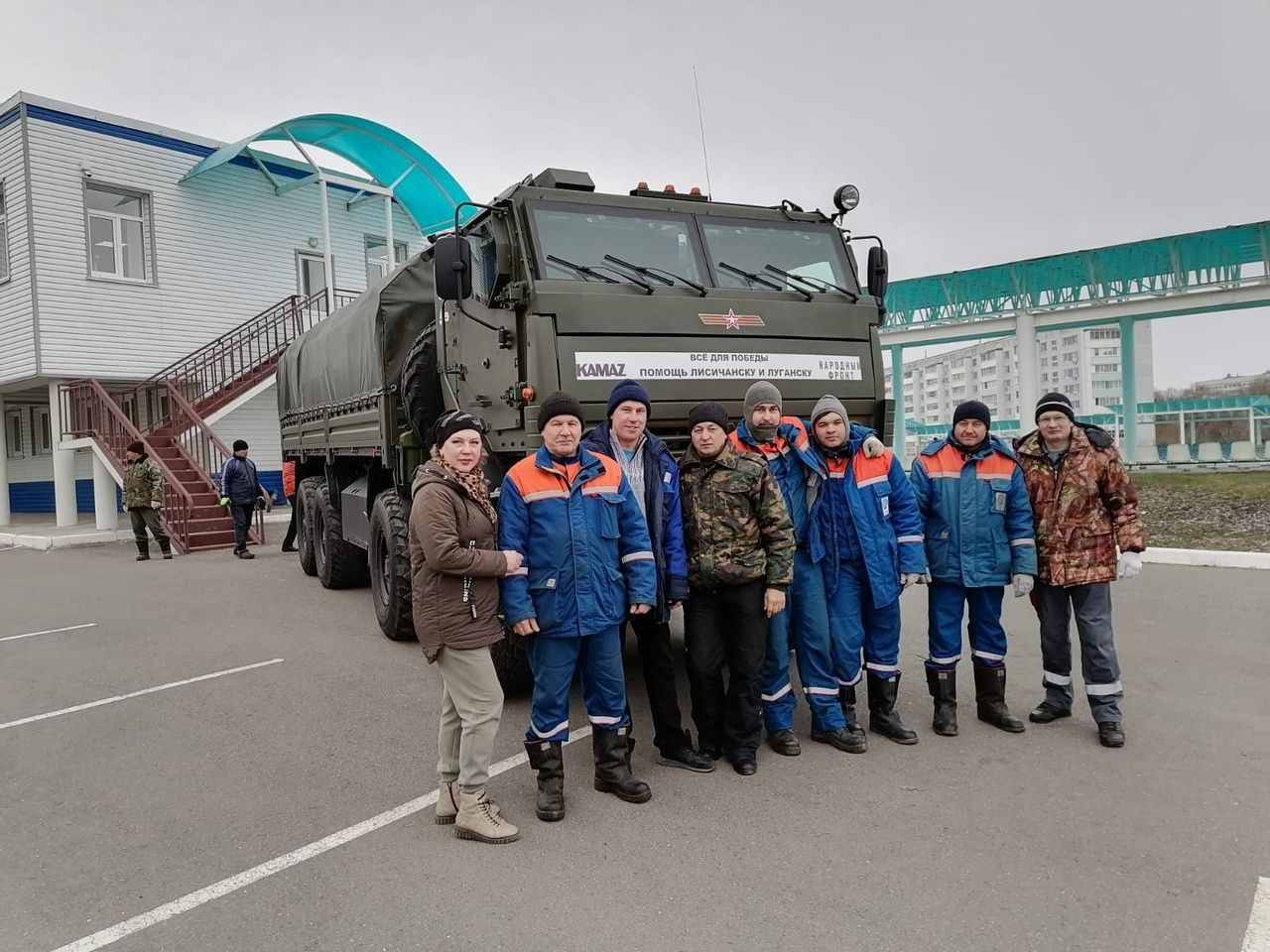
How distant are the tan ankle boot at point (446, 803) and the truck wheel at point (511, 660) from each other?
1.36 metres

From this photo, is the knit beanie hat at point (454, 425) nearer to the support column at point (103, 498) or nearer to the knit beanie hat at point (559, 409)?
the knit beanie hat at point (559, 409)

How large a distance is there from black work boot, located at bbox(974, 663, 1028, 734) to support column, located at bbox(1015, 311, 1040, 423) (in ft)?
60.5

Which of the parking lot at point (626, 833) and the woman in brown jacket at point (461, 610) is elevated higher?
the woman in brown jacket at point (461, 610)

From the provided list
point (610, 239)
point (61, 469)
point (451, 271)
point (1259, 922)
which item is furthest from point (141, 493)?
point (1259, 922)

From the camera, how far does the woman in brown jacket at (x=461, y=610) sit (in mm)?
3395

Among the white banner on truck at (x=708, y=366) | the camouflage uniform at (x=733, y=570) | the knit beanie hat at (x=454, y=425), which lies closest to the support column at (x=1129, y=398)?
the white banner on truck at (x=708, y=366)

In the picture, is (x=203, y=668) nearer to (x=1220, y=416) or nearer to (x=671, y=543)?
(x=671, y=543)

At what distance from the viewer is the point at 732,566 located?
402cm

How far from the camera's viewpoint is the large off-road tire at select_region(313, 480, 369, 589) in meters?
9.17

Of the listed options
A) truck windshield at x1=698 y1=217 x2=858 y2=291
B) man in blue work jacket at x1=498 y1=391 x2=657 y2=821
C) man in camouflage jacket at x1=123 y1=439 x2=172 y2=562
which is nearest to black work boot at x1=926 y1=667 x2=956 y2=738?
man in blue work jacket at x1=498 y1=391 x2=657 y2=821

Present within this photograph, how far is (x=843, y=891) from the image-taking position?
2.96m

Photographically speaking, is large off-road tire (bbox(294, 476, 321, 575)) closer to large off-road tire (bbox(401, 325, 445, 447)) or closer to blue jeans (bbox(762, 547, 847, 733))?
large off-road tire (bbox(401, 325, 445, 447))

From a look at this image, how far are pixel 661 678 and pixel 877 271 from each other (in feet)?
11.5

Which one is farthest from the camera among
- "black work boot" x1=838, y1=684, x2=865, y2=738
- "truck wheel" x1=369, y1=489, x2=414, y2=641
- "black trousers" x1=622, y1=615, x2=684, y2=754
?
"truck wheel" x1=369, y1=489, x2=414, y2=641
